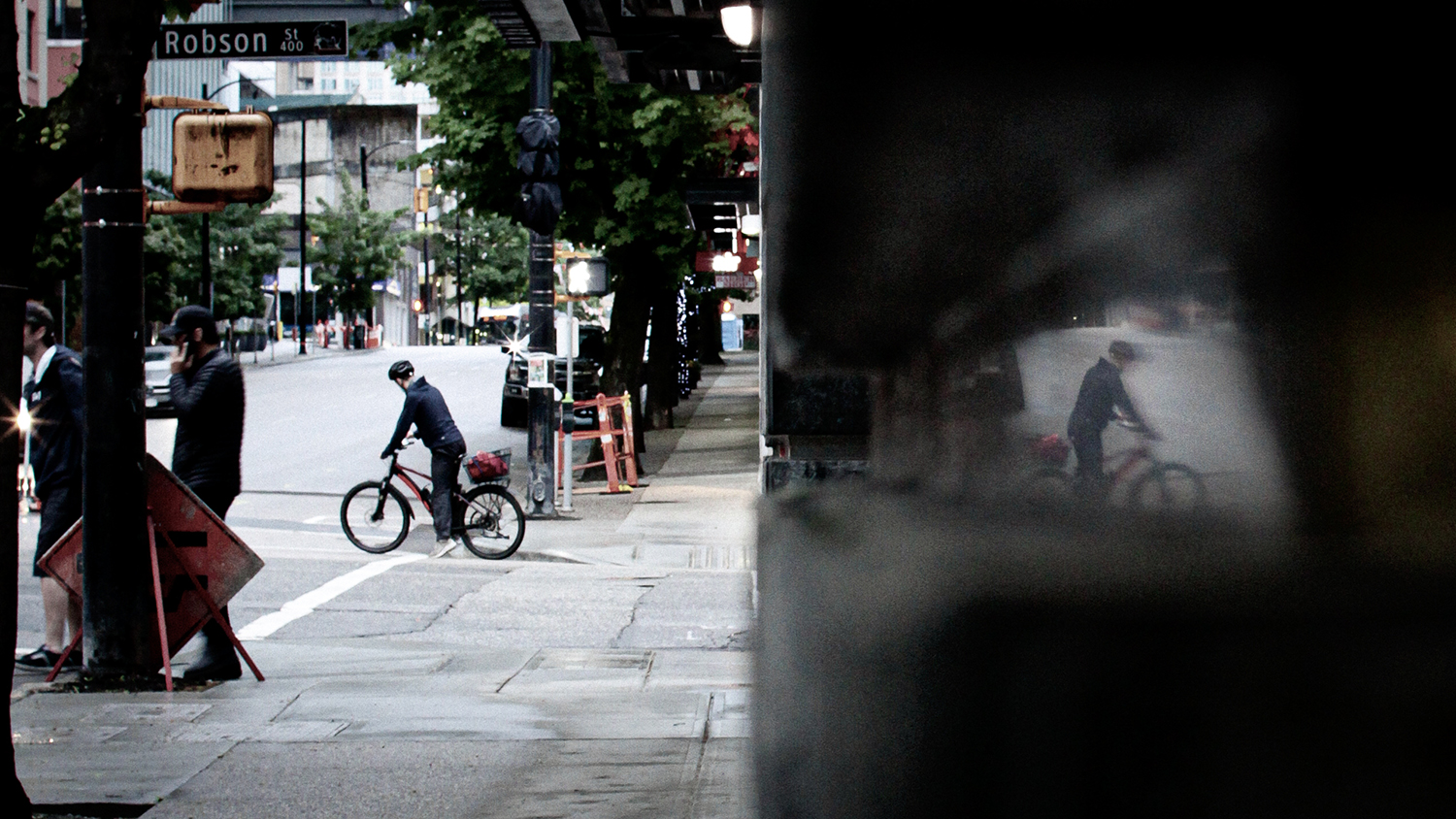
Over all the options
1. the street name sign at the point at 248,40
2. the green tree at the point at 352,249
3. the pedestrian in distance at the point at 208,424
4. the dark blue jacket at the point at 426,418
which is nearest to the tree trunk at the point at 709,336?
Answer: the green tree at the point at 352,249

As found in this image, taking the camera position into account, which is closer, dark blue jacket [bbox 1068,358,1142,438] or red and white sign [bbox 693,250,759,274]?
dark blue jacket [bbox 1068,358,1142,438]

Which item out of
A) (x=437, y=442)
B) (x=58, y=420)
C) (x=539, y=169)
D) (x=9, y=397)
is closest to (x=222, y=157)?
(x=58, y=420)

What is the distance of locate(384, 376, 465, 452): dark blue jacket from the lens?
560 inches

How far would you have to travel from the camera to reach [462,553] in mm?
14109

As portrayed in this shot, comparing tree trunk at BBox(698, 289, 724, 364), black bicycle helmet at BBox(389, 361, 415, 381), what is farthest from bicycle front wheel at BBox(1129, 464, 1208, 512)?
tree trunk at BBox(698, 289, 724, 364)

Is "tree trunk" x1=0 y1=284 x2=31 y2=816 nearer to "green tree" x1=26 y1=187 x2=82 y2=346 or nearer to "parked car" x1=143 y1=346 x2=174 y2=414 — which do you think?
"parked car" x1=143 y1=346 x2=174 y2=414

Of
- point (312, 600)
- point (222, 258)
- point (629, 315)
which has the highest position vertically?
point (222, 258)

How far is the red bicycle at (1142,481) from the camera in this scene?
1732mm

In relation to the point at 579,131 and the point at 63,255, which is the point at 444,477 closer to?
the point at 579,131

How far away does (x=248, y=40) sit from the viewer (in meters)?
8.25

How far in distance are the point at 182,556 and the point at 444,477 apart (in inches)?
250

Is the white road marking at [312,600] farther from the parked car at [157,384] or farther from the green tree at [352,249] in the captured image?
the green tree at [352,249]

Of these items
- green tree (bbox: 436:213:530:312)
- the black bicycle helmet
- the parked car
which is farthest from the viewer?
green tree (bbox: 436:213:530:312)

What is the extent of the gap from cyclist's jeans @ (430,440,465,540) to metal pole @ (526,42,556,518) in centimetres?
300
